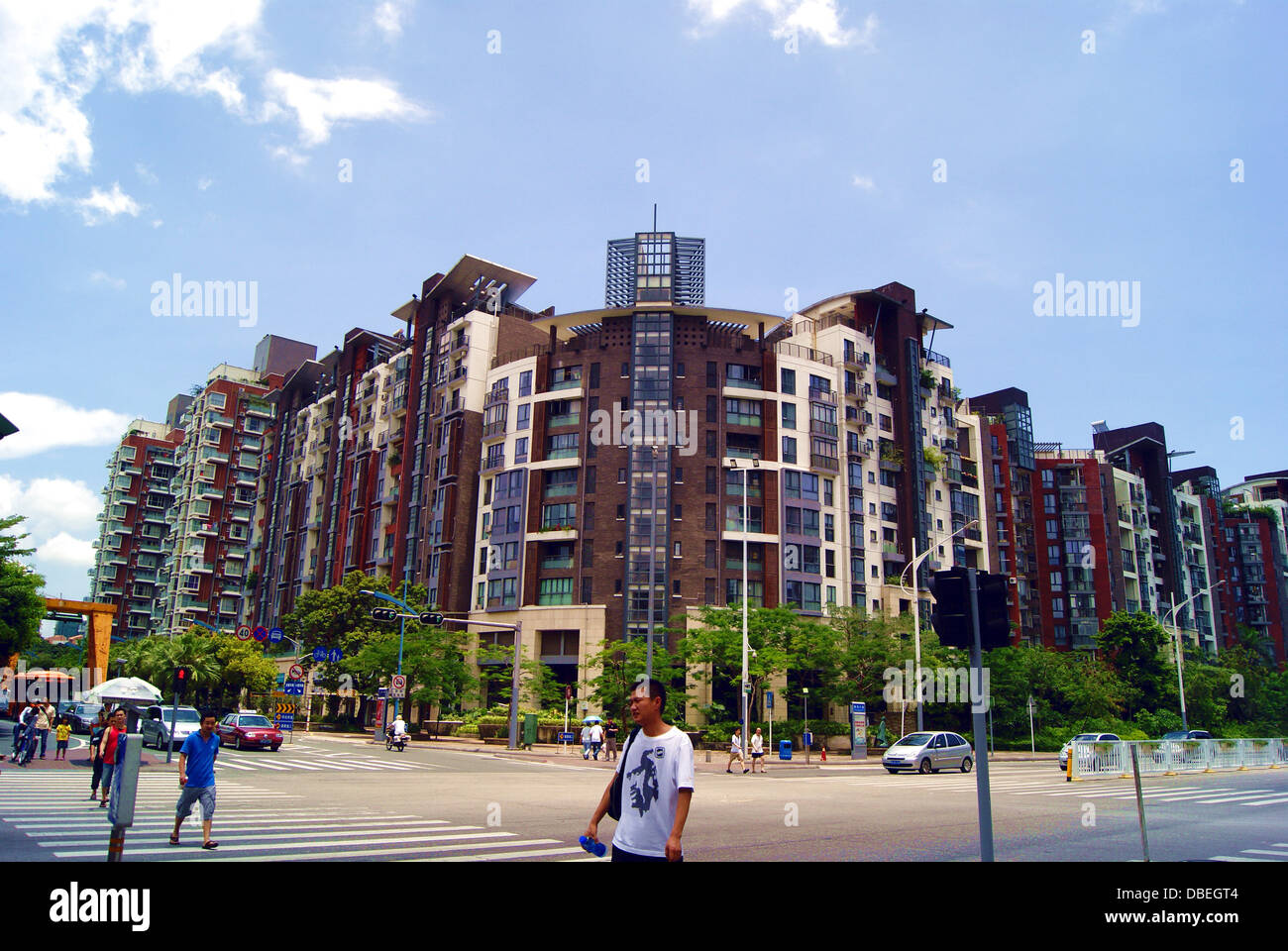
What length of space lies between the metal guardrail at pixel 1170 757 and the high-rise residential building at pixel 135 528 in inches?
4898

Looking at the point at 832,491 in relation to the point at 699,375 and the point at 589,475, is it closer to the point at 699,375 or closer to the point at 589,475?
the point at 699,375

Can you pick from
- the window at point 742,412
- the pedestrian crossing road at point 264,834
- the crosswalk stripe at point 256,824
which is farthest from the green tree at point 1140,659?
the pedestrian crossing road at point 264,834

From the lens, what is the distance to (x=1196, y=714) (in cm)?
6525

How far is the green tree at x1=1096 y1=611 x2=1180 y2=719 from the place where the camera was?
212 feet

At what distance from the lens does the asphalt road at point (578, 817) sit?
11039mm

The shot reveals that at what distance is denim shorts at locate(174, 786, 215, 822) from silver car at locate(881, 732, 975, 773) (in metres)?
26.9

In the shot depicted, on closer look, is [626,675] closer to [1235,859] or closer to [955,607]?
[1235,859]

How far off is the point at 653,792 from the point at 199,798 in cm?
800

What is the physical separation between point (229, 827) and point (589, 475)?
5043 centimetres

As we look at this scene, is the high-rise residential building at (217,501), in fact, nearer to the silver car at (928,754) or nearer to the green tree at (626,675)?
the green tree at (626,675)

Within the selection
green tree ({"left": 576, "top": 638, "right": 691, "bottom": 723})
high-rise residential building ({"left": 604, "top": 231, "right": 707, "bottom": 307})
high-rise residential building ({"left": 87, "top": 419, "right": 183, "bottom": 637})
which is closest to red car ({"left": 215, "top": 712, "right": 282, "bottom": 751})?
green tree ({"left": 576, "top": 638, "right": 691, "bottom": 723})

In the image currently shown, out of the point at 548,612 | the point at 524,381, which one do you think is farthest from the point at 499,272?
the point at 548,612

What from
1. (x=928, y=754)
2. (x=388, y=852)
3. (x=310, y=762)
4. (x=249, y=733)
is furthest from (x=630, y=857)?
(x=249, y=733)
